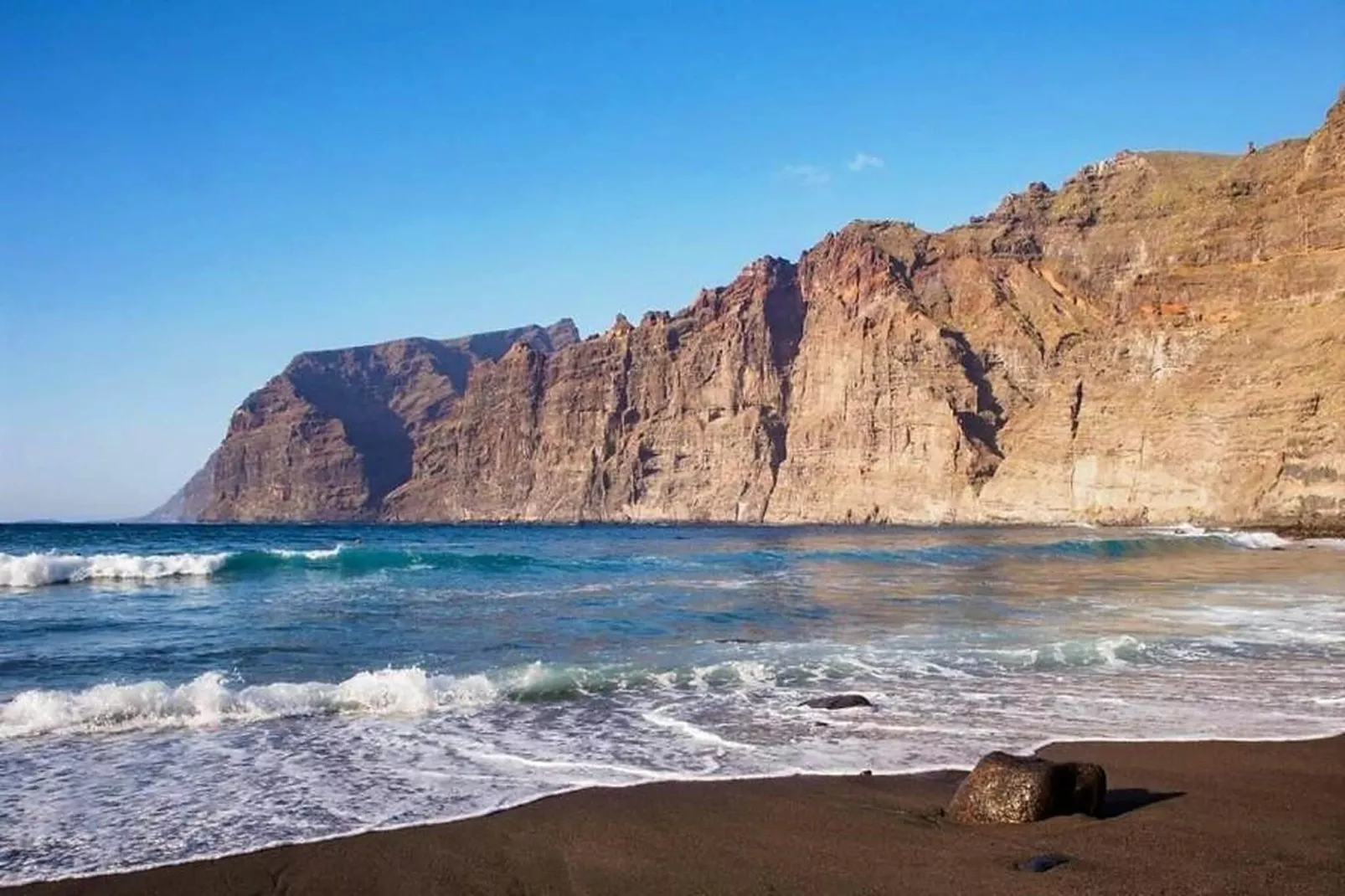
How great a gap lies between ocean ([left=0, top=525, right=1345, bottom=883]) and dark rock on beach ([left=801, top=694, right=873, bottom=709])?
12.0 inches

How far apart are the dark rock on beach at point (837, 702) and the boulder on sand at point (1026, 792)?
13.1ft

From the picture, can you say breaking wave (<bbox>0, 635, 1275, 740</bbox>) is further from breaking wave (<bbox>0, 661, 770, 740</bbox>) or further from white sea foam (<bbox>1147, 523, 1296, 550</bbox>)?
white sea foam (<bbox>1147, 523, 1296, 550</bbox>)

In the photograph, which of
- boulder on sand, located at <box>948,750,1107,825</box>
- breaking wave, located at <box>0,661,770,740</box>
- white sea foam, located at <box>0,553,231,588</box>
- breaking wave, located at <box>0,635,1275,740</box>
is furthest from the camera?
white sea foam, located at <box>0,553,231,588</box>

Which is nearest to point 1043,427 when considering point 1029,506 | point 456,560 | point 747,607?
point 1029,506

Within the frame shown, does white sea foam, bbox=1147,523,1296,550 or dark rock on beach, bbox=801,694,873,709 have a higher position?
dark rock on beach, bbox=801,694,873,709

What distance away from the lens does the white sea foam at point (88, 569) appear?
99.3ft

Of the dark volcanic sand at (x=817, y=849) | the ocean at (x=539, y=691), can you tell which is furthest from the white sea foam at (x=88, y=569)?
the dark volcanic sand at (x=817, y=849)

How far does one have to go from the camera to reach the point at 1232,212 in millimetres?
94250

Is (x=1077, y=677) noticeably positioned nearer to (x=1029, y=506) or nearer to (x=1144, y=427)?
(x=1144, y=427)

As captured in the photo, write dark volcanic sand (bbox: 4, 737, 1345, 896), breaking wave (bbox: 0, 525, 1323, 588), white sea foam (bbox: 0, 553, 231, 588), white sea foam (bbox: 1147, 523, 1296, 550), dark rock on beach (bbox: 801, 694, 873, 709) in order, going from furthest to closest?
white sea foam (bbox: 1147, 523, 1296, 550), breaking wave (bbox: 0, 525, 1323, 588), white sea foam (bbox: 0, 553, 231, 588), dark rock on beach (bbox: 801, 694, 873, 709), dark volcanic sand (bbox: 4, 737, 1345, 896)

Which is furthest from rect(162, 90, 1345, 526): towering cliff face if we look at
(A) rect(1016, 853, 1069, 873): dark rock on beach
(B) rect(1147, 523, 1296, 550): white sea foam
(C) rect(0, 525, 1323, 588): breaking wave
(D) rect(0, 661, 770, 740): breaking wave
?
(A) rect(1016, 853, 1069, 873): dark rock on beach

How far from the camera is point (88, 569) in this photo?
32.5 m

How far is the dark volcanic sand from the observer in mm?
5668

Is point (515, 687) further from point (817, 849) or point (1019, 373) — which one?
point (1019, 373)
